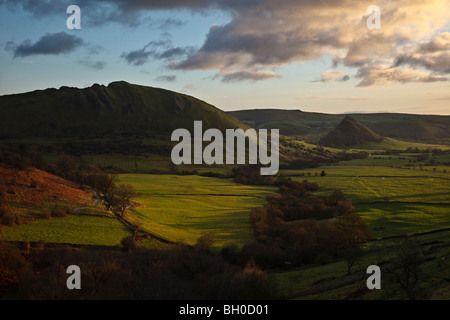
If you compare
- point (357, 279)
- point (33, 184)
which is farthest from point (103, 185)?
point (357, 279)

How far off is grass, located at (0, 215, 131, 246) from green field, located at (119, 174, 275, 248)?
7.87 meters

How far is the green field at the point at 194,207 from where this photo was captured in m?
83.6

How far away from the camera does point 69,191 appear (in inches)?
3644

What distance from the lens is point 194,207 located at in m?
111

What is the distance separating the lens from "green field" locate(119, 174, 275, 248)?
83625 millimetres

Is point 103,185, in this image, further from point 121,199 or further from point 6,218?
point 6,218

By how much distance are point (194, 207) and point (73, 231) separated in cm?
4618

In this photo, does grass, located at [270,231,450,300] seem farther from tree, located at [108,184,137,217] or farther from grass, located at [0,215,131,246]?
tree, located at [108,184,137,217]

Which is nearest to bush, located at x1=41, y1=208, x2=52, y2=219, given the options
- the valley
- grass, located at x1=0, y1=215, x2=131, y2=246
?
the valley
